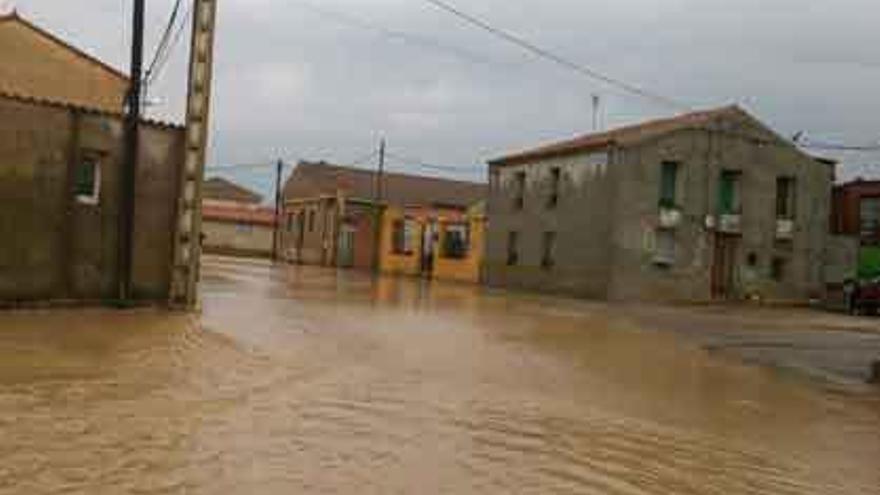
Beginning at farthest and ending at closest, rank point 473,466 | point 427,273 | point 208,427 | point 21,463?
1. point 427,273
2. point 208,427
3. point 473,466
4. point 21,463

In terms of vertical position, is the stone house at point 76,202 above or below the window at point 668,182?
below

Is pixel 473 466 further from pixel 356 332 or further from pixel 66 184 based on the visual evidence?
pixel 66 184

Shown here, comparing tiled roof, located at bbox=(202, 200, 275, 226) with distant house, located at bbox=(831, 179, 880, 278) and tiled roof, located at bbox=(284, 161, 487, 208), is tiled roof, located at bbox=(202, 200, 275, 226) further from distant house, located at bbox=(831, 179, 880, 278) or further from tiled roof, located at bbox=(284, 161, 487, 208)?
distant house, located at bbox=(831, 179, 880, 278)

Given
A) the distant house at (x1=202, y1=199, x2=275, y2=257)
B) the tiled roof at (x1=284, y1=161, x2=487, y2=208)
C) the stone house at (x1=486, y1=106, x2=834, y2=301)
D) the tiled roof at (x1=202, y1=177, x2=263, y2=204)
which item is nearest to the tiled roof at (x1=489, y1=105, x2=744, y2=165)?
the stone house at (x1=486, y1=106, x2=834, y2=301)

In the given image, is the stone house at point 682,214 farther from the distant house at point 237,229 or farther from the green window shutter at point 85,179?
the distant house at point 237,229

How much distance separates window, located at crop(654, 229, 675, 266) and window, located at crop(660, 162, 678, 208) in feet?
3.31

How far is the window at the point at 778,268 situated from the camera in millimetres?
38625

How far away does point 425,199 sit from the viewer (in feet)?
225

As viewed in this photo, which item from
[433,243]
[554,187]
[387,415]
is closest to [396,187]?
[433,243]

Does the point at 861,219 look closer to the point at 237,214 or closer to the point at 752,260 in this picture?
the point at 752,260

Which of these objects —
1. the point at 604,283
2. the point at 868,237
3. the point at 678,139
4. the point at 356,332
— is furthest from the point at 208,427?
the point at 868,237

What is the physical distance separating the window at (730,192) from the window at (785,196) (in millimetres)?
2106

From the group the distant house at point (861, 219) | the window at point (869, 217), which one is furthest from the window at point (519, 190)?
the window at point (869, 217)

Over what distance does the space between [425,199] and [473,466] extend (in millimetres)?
61298
